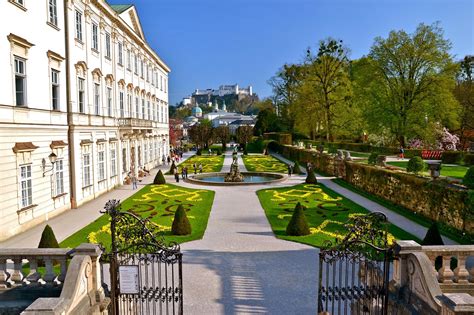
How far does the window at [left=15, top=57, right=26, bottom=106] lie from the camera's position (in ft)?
54.1

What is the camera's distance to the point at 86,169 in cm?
2364

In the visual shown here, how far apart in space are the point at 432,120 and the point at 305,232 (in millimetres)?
33486

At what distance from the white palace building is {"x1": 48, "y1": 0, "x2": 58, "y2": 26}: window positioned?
5cm

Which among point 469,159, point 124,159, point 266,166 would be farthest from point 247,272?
point 469,159

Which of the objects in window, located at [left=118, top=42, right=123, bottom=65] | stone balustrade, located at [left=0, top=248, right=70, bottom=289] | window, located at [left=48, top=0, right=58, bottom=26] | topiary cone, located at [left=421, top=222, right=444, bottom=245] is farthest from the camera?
window, located at [left=118, top=42, right=123, bottom=65]

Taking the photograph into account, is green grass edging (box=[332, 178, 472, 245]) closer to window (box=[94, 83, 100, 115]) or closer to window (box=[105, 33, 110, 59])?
window (box=[94, 83, 100, 115])

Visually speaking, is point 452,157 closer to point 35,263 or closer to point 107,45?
point 107,45

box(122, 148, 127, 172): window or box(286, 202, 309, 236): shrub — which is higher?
box(122, 148, 127, 172): window

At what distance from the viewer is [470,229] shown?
14.8 metres

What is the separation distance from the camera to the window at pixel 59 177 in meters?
19.9

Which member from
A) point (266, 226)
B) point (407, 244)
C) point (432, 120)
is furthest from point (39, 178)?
point (432, 120)

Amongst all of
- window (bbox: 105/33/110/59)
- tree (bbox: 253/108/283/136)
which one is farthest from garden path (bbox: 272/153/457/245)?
tree (bbox: 253/108/283/136)

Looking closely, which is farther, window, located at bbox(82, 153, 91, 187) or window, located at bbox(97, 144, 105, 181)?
window, located at bbox(97, 144, 105, 181)

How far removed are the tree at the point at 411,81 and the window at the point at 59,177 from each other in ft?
117
